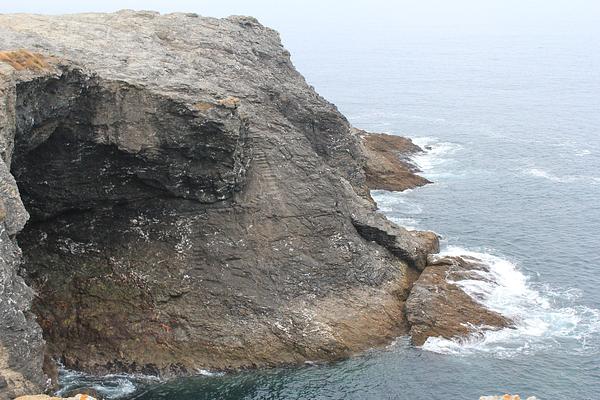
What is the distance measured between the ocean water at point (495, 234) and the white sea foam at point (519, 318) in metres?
0.11

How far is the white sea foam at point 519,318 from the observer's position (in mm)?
44031

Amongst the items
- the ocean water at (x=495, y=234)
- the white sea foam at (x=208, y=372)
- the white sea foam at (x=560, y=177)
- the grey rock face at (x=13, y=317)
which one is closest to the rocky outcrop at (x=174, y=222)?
the white sea foam at (x=208, y=372)

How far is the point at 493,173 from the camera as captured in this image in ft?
266

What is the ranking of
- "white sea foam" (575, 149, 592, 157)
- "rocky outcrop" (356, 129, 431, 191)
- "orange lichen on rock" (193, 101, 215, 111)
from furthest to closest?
1. "white sea foam" (575, 149, 592, 157)
2. "rocky outcrop" (356, 129, 431, 191)
3. "orange lichen on rock" (193, 101, 215, 111)

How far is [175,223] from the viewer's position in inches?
1784

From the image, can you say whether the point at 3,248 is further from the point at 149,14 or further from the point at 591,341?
the point at 591,341

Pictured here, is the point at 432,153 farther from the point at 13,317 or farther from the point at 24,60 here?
the point at 13,317

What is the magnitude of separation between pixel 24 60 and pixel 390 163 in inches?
1964

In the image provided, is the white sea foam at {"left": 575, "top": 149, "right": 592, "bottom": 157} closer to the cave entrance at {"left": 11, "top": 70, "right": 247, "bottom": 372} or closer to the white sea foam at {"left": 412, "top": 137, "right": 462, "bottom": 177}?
the white sea foam at {"left": 412, "top": 137, "right": 462, "bottom": 177}

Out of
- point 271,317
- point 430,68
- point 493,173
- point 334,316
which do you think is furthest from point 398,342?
point 430,68

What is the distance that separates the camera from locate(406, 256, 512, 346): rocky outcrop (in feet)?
148

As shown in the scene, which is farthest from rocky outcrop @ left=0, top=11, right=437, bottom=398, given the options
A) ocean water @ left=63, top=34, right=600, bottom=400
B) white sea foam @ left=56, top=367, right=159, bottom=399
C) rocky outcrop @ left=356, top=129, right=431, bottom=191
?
rocky outcrop @ left=356, top=129, right=431, bottom=191

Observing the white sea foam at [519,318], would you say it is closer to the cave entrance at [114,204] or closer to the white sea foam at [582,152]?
the cave entrance at [114,204]

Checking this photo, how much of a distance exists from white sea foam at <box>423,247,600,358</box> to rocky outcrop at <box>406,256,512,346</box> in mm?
591
